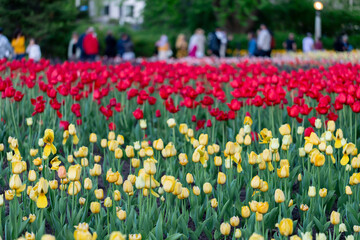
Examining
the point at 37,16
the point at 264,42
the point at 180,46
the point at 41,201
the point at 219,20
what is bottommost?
the point at 180,46

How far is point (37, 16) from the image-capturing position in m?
21.0

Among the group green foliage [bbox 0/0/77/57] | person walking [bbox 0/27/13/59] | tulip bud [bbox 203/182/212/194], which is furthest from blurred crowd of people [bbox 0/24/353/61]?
tulip bud [bbox 203/182/212/194]

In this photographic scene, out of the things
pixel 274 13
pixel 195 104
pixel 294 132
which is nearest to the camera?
pixel 294 132

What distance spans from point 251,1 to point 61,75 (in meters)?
24.8

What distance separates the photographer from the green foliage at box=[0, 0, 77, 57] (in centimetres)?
2094

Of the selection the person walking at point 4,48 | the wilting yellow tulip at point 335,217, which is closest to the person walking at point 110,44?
the person walking at point 4,48

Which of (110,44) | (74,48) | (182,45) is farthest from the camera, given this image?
(182,45)

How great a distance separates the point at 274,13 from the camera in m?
35.4

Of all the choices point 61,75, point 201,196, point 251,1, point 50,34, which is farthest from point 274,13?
point 201,196

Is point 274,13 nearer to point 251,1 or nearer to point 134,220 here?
point 251,1

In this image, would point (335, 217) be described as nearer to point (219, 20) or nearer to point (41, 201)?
point (41, 201)

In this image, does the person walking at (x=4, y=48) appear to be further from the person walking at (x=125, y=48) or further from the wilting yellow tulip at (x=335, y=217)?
the wilting yellow tulip at (x=335, y=217)

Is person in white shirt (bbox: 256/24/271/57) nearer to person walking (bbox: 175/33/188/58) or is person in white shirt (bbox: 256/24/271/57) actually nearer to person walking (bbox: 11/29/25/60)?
person walking (bbox: 175/33/188/58)

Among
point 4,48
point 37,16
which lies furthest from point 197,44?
point 4,48
